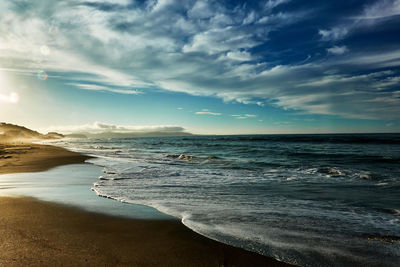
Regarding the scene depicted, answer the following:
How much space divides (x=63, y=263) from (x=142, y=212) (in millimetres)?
2299

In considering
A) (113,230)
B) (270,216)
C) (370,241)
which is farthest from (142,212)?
(370,241)

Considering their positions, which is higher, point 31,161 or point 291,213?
point 31,161

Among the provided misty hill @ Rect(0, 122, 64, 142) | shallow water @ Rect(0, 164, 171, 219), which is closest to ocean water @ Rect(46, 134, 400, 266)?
shallow water @ Rect(0, 164, 171, 219)

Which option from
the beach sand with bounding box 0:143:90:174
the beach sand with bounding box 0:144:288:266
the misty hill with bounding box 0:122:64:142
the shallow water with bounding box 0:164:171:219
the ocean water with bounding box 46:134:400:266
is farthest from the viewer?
the misty hill with bounding box 0:122:64:142

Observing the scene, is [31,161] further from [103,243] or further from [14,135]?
[14,135]

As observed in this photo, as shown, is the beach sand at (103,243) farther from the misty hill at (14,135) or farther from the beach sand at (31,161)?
the misty hill at (14,135)

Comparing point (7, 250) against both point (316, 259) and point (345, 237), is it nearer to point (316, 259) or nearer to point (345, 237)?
point (316, 259)

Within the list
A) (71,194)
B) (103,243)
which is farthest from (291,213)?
(71,194)

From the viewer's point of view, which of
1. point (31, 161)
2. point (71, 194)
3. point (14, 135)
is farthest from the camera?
point (14, 135)

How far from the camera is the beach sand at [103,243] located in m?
3.09

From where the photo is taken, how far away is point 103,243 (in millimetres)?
3607

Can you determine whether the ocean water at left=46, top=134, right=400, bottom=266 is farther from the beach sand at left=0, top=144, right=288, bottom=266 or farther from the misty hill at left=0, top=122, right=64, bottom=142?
the misty hill at left=0, top=122, right=64, bottom=142

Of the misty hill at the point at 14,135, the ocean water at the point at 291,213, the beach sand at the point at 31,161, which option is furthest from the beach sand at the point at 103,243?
the misty hill at the point at 14,135

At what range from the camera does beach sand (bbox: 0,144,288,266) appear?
309 centimetres
